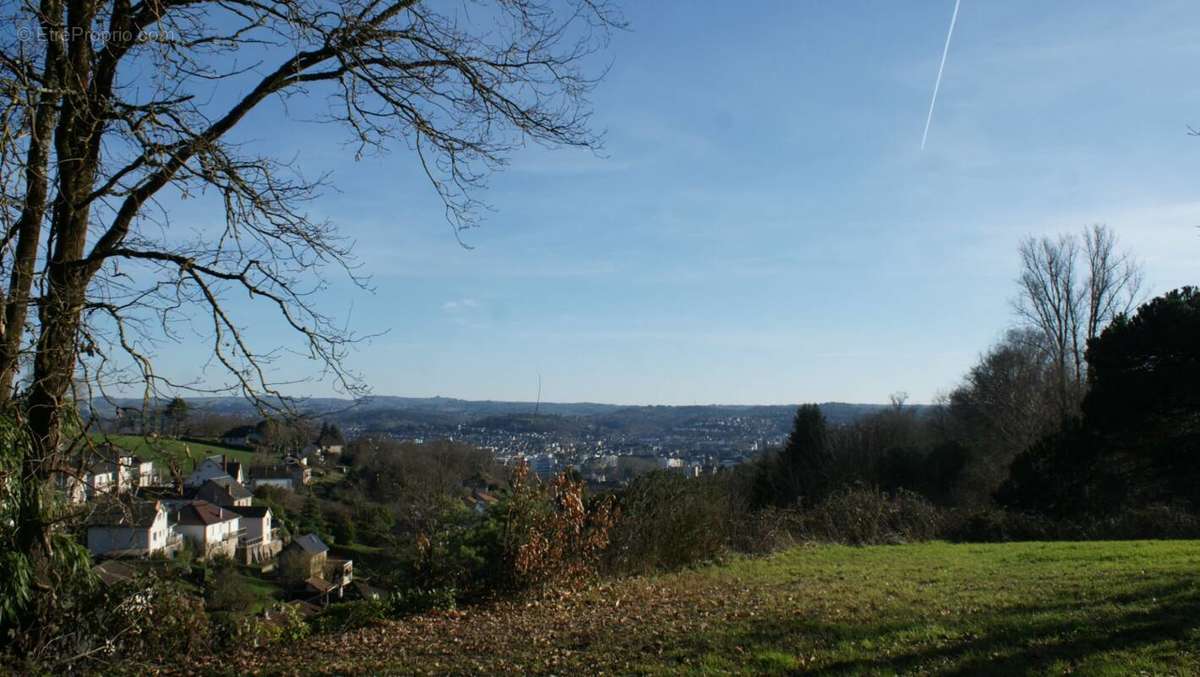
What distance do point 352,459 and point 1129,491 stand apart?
71.8ft

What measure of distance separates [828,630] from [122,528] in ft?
19.6

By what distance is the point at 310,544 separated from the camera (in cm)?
1980

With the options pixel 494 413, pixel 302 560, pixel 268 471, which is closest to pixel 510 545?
pixel 268 471

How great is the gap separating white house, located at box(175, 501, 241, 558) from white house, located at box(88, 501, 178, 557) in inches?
299

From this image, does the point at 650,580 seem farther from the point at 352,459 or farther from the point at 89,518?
the point at 352,459

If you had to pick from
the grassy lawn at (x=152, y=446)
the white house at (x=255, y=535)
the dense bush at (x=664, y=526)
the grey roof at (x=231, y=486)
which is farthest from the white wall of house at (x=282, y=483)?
the grassy lawn at (x=152, y=446)

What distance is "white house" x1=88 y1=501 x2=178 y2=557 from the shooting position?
6180 millimetres

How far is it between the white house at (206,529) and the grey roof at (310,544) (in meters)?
1.47

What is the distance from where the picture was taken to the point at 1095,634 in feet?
19.8

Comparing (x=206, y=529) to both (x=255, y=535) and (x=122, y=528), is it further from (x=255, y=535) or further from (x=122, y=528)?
(x=122, y=528)

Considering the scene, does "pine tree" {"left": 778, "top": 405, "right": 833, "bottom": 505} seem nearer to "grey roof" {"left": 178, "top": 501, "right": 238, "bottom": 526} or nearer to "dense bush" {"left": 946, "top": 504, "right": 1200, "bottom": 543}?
"dense bush" {"left": 946, "top": 504, "right": 1200, "bottom": 543}

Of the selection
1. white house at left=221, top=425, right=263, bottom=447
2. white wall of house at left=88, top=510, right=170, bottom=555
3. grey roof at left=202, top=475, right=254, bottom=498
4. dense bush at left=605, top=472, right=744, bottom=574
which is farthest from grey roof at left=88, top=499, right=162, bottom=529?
grey roof at left=202, top=475, right=254, bottom=498

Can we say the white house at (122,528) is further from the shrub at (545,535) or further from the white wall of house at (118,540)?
the shrub at (545,535)

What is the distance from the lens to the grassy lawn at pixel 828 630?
18.5 feet
